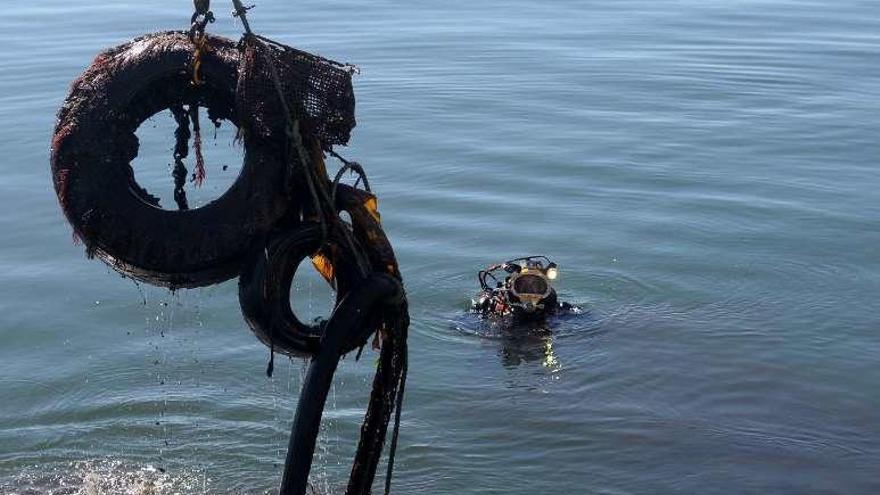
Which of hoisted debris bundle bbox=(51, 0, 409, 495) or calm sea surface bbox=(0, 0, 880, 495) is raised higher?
hoisted debris bundle bbox=(51, 0, 409, 495)

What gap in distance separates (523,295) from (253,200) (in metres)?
6.58

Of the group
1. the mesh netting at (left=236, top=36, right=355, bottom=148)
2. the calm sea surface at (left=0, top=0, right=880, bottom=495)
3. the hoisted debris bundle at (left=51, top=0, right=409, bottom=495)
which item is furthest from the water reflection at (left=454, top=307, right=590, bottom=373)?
the mesh netting at (left=236, top=36, right=355, bottom=148)

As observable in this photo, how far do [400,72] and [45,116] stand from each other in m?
6.42

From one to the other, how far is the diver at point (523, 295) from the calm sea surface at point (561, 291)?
0.87 ft

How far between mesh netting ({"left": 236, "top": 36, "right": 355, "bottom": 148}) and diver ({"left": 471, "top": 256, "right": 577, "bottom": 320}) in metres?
6.19

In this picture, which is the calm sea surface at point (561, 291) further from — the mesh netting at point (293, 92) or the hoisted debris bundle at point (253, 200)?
the mesh netting at point (293, 92)

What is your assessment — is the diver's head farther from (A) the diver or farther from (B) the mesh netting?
(B) the mesh netting

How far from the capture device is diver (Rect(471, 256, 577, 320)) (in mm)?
12672

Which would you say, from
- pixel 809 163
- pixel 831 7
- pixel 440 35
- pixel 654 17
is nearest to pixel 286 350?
pixel 809 163

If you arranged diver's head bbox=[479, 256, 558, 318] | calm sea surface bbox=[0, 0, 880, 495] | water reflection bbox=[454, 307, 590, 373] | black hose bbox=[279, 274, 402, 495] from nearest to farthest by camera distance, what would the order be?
black hose bbox=[279, 274, 402, 495] → calm sea surface bbox=[0, 0, 880, 495] → water reflection bbox=[454, 307, 590, 373] → diver's head bbox=[479, 256, 558, 318]

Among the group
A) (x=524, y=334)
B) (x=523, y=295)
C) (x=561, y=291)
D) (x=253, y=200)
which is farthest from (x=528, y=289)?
(x=253, y=200)

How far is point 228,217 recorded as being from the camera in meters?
6.32

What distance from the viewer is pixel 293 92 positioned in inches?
249

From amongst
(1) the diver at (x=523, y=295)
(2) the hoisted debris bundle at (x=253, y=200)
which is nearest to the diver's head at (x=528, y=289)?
(1) the diver at (x=523, y=295)
